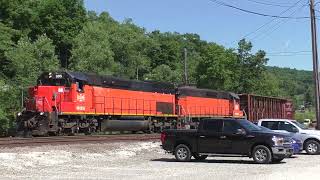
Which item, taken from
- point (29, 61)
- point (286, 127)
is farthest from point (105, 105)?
point (29, 61)

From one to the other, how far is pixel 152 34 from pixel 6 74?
66378 mm

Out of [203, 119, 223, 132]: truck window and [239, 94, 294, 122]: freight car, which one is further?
[239, 94, 294, 122]: freight car

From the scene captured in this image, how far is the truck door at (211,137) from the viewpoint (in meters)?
18.4

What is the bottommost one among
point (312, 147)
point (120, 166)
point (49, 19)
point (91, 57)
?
point (120, 166)

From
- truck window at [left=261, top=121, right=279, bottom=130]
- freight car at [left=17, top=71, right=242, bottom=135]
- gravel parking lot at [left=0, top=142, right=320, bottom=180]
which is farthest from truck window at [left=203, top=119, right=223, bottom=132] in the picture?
freight car at [left=17, top=71, right=242, bottom=135]

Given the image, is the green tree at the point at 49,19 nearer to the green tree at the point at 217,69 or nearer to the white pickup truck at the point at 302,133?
the green tree at the point at 217,69

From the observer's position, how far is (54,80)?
28.7 metres

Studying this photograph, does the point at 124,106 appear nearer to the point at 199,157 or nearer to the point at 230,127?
the point at 199,157

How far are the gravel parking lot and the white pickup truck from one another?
14.3 feet

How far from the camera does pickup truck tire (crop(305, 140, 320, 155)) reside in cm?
2292

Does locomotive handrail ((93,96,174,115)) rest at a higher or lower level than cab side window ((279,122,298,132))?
higher

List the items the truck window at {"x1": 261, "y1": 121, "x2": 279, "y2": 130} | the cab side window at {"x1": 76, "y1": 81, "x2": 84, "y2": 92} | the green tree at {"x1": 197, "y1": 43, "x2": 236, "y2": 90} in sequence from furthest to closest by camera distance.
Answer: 1. the green tree at {"x1": 197, "y1": 43, "x2": 236, "y2": 90}
2. the cab side window at {"x1": 76, "y1": 81, "x2": 84, "y2": 92}
3. the truck window at {"x1": 261, "y1": 121, "x2": 279, "y2": 130}

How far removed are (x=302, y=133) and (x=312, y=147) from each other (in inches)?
30.7

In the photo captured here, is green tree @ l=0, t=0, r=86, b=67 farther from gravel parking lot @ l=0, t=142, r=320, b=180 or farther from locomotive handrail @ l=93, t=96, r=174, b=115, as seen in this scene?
gravel parking lot @ l=0, t=142, r=320, b=180
